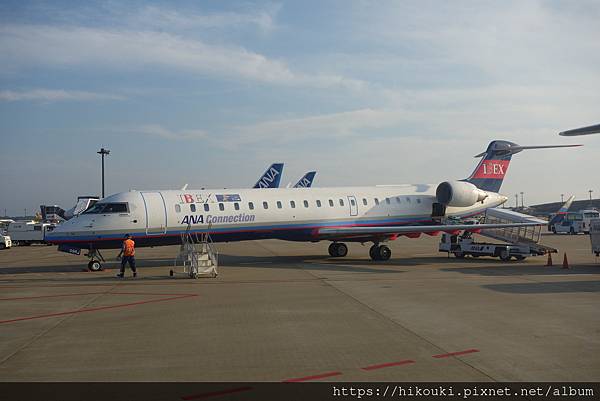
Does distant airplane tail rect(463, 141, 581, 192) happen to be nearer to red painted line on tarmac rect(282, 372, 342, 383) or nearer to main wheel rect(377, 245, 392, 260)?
main wheel rect(377, 245, 392, 260)

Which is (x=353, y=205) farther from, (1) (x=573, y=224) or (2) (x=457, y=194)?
(1) (x=573, y=224)

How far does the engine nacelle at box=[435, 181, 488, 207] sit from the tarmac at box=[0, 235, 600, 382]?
769 centimetres

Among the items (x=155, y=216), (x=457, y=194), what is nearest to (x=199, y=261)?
(x=155, y=216)

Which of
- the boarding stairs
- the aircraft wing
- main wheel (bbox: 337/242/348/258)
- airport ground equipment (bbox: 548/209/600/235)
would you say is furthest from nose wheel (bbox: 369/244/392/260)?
airport ground equipment (bbox: 548/209/600/235)

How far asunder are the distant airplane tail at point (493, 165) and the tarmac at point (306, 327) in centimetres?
1045

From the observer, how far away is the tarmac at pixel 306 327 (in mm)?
7477

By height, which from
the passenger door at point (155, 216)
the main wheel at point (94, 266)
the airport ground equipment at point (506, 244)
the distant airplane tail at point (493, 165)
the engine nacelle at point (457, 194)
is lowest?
the main wheel at point (94, 266)

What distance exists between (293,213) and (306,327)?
14.0 metres

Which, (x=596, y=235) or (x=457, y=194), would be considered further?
(x=457, y=194)

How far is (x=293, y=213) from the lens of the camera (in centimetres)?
2408

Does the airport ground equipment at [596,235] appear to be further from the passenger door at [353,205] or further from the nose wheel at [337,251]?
the nose wheel at [337,251]

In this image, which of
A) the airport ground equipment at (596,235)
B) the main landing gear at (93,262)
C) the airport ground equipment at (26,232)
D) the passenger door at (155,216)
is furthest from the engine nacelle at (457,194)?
the airport ground equipment at (26,232)

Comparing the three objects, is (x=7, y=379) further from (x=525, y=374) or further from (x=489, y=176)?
(x=489, y=176)
